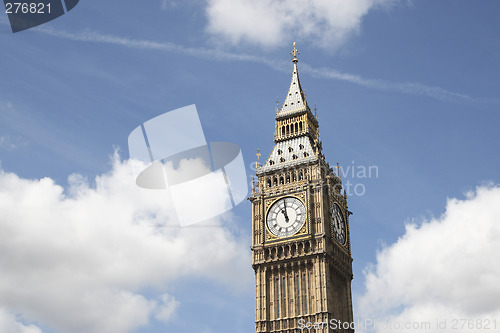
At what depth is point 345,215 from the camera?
117m

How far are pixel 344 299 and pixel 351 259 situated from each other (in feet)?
23.8

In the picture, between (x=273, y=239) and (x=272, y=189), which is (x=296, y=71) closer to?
(x=272, y=189)

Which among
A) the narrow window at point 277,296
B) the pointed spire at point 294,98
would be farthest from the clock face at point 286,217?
the pointed spire at point 294,98

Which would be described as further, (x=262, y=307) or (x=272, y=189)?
(x=272, y=189)

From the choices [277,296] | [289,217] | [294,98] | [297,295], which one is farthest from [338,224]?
[294,98]

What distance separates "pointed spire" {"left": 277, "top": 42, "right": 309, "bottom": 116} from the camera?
123056mm

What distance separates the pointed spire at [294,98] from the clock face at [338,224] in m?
19.8

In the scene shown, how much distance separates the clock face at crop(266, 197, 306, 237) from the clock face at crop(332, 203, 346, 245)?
6.24 metres

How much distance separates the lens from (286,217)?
109 meters

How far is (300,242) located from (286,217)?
5123 mm

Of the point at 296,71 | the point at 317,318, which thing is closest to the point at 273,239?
the point at 317,318

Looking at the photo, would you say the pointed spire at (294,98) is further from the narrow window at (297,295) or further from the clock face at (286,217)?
the narrow window at (297,295)

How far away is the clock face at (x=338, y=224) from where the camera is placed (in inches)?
4377

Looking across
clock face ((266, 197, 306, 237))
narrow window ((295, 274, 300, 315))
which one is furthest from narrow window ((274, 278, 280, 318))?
clock face ((266, 197, 306, 237))
